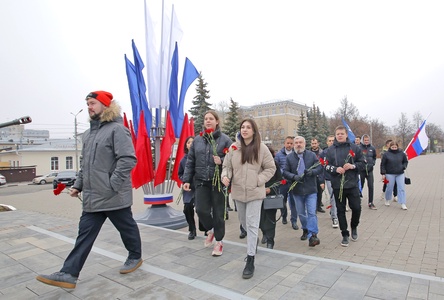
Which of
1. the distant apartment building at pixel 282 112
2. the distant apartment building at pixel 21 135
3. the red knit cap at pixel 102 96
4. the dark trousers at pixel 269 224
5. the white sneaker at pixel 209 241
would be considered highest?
the distant apartment building at pixel 282 112

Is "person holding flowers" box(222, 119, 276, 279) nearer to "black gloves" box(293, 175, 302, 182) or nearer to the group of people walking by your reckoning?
the group of people walking

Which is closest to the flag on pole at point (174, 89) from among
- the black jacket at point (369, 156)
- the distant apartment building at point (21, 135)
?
the black jacket at point (369, 156)

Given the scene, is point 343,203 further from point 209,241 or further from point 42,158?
point 42,158

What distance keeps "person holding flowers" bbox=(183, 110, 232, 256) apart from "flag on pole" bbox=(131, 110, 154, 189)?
7.50 ft

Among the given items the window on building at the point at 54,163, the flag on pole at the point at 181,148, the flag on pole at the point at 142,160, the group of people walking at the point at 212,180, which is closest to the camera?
the group of people walking at the point at 212,180

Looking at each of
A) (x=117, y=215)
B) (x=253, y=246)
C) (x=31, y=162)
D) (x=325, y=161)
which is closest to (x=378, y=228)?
(x=325, y=161)

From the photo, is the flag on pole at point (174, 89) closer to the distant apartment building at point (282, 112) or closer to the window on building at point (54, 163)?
the window on building at point (54, 163)

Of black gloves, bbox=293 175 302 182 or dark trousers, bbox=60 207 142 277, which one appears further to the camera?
black gloves, bbox=293 175 302 182

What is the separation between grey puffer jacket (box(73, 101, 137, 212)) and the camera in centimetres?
335

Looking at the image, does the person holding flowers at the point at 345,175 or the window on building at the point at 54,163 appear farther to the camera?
the window on building at the point at 54,163

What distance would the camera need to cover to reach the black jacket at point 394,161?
26.7 feet

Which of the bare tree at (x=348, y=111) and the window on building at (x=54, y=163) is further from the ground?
the bare tree at (x=348, y=111)

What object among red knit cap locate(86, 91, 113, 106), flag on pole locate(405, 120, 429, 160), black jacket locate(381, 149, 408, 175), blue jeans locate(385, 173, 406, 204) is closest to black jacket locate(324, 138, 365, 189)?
red knit cap locate(86, 91, 113, 106)

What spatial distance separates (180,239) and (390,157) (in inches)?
250
